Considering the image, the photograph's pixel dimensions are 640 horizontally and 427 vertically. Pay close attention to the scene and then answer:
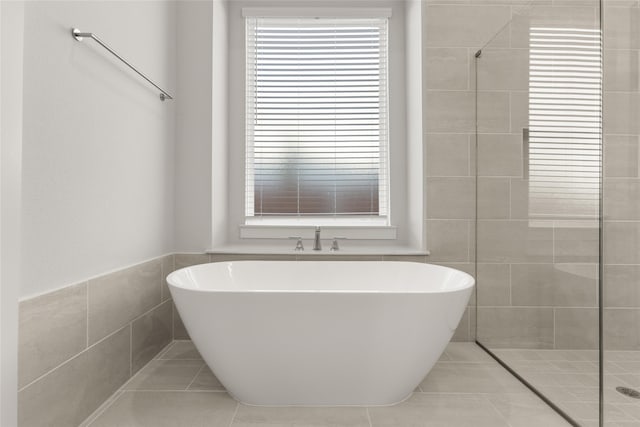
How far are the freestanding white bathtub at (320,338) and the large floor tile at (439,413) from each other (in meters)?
0.06

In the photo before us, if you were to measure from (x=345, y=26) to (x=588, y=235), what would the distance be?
2.10 meters

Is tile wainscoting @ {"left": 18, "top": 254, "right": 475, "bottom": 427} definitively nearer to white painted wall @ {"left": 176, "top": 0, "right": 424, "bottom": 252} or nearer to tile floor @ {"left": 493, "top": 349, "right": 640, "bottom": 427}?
white painted wall @ {"left": 176, "top": 0, "right": 424, "bottom": 252}

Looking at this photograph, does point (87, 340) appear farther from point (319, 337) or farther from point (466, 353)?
point (466, 353)

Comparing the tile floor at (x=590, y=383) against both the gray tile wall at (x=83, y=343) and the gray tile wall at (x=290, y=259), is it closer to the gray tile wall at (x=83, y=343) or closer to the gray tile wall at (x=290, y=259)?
the gray tile wall at (x=290, y=259)

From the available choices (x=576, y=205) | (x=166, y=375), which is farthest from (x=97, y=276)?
(x=576, y=205)

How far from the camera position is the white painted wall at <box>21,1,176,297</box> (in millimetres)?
1260

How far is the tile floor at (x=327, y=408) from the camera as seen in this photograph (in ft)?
4.98

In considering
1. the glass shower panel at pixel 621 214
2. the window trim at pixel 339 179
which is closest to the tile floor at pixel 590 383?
the glass shower panel at pixel 621 214

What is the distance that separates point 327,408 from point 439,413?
46 cm

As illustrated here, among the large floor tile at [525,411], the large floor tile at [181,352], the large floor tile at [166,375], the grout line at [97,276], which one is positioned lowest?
the large floor tile at [525,411]

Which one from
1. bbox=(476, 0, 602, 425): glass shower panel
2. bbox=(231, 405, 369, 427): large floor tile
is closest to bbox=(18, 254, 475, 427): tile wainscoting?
bbox=(231, 405, 369, 427): large floor tile

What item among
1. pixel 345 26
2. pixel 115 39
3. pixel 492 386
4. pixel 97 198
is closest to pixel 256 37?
pixel 345 26

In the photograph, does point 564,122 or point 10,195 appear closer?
A: point 10,195

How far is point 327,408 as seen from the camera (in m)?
1.62
